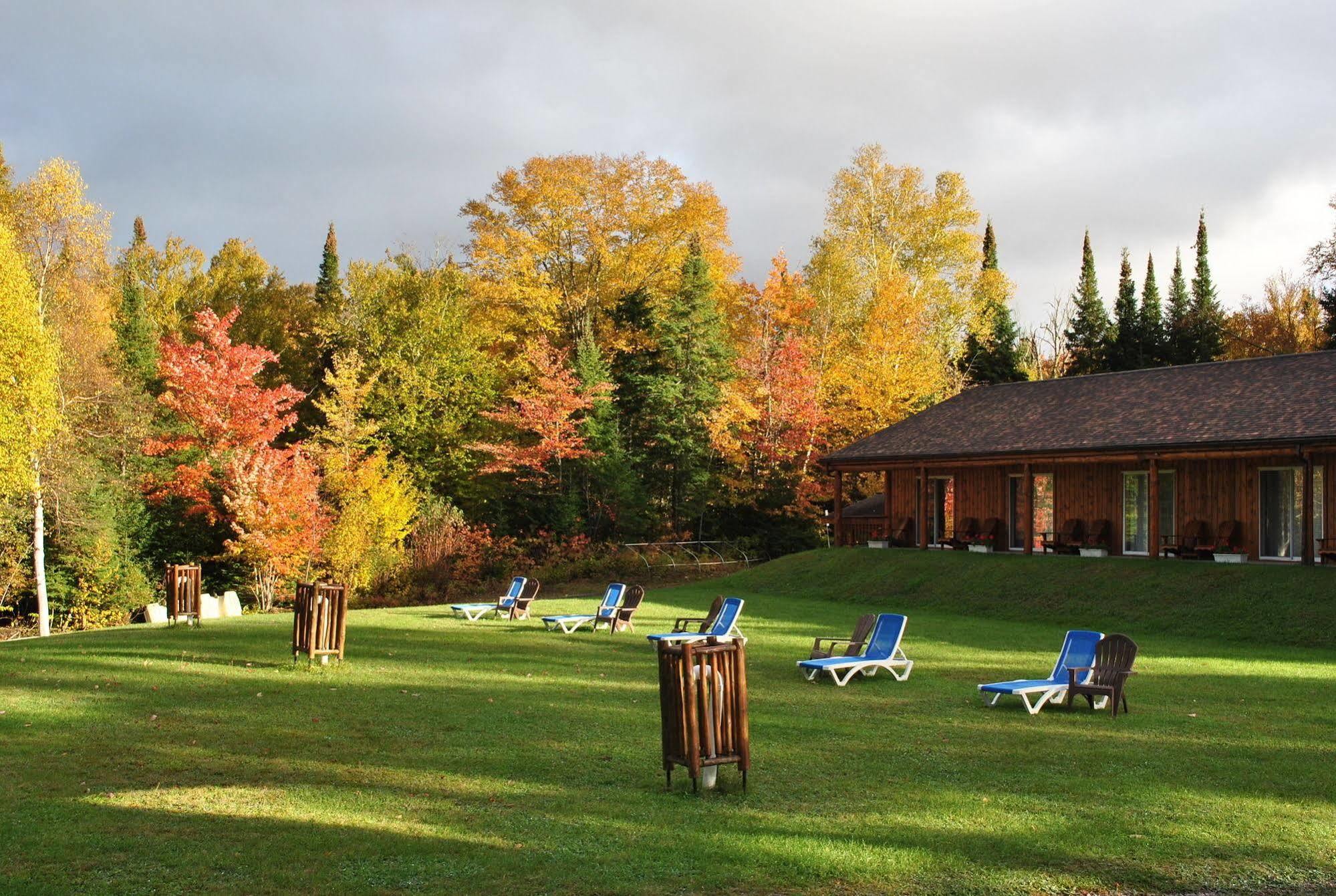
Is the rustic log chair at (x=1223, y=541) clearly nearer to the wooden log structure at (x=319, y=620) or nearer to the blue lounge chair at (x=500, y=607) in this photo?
the blue lounge chair at (x=500, y=607)

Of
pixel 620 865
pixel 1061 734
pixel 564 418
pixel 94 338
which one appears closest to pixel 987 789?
pixel 1061 734

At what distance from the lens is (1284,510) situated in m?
24.5

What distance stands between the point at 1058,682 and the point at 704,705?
589cm

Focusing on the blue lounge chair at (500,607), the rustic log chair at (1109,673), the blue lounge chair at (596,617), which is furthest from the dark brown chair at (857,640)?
the blue lounge chair at (500,607)

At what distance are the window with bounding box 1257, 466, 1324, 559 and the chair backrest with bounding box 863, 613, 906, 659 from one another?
14509mm

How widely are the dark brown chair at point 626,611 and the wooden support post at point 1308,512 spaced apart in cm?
1397

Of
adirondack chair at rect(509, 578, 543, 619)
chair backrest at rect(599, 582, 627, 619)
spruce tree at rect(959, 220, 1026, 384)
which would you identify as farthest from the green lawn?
spruce tree at rect(959, 220, 1026, 384)

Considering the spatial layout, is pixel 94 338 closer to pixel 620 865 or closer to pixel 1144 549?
pixel 1144 549

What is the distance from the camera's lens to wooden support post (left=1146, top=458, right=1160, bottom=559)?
83.1 ft

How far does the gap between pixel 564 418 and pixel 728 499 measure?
710 centimetres

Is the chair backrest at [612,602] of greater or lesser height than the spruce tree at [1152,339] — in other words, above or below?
below

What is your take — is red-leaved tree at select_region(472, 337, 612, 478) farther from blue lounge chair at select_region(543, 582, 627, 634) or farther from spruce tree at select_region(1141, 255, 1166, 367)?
spruce tree at select_region(1141, 255, 1166, 367)

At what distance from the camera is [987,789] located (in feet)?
26.0

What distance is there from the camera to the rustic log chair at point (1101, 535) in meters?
27.6
